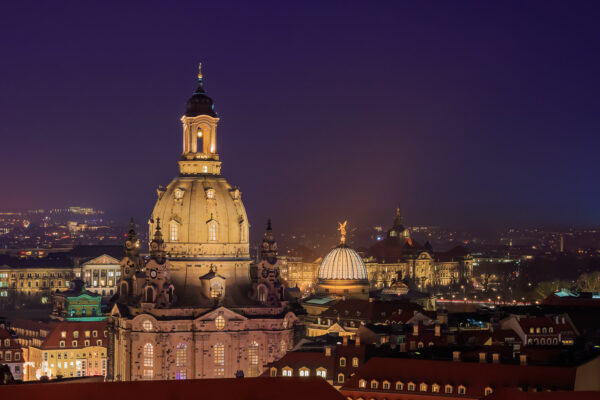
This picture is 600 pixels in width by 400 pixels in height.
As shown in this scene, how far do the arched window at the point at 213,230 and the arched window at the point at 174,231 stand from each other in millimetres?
2976

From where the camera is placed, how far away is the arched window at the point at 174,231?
136 m

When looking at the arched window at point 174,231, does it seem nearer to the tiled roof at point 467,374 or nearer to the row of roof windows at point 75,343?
the row of roof windows at point 75,343

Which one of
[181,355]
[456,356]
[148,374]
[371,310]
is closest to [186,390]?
[456,356]

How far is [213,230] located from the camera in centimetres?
13538

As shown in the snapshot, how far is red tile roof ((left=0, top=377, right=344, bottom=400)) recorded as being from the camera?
63500mm

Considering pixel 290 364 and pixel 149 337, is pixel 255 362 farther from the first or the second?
pixel 290 364

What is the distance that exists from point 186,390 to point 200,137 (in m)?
77.4

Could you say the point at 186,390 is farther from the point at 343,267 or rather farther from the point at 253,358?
the point at 343,267

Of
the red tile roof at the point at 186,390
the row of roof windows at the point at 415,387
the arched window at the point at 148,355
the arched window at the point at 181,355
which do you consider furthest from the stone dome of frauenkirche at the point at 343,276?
the red tile roof at the point at 186,390

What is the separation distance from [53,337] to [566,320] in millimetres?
55251

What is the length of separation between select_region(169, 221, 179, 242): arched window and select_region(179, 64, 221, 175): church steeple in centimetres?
539

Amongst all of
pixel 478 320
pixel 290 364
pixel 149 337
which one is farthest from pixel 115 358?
pixel 478 320

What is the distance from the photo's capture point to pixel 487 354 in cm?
9931

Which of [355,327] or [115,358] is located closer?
[115,358]
